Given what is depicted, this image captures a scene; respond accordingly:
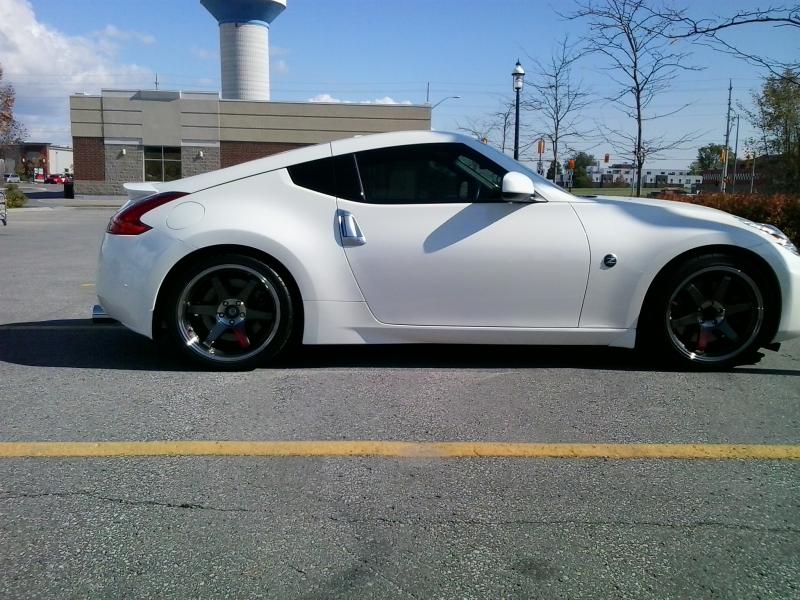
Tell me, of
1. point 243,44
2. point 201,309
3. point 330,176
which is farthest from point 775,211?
point 243,44

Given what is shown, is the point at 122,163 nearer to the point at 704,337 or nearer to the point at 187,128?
the point at 187,128

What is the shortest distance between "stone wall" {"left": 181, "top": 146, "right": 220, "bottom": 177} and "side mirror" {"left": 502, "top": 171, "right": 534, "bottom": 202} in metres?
40.1

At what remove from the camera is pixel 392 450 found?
3.33 metres

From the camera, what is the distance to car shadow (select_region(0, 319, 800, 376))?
15.6 ft

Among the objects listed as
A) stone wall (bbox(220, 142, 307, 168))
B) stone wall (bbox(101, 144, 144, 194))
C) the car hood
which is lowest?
the car hood

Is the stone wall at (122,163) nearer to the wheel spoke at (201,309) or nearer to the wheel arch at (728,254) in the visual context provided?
the wheel spoke at (201,309)

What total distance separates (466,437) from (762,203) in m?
9.84

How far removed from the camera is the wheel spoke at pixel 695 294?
4508 millimetres

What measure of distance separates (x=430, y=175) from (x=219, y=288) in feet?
4.87

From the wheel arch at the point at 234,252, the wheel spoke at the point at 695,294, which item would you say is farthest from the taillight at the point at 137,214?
the wheel spoke at the point at 695,294

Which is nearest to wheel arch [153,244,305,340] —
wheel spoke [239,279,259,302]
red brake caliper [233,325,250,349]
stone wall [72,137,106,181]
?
wheel spoke [239,279,259,302]

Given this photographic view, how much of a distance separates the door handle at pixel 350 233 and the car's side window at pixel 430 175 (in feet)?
0.64

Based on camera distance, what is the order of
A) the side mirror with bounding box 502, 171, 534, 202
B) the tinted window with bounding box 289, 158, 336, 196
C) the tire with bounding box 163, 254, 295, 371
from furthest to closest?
the tinted window with bounding box 289, 158, 336, 196
the tire with bounding box 163, 254, 295, 371
the side mirror with bounding box 502, 171, 534, 202

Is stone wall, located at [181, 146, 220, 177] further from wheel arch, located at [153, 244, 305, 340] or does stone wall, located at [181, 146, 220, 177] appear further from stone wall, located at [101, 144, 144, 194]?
wheel arch, located at [153, 244, 305, 340]
